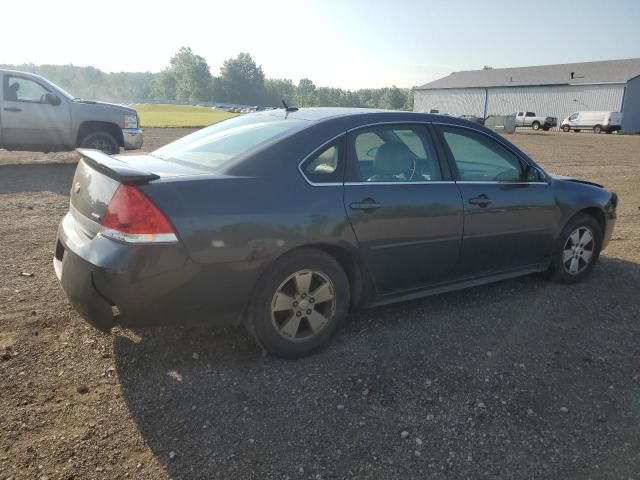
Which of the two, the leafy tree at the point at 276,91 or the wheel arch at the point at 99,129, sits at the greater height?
the leafy tree at the point at 276,91

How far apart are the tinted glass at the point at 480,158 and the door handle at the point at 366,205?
0.93 m

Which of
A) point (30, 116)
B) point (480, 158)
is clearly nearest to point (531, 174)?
point (480, 158)

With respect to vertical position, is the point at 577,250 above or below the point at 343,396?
above

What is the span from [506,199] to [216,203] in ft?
8.21

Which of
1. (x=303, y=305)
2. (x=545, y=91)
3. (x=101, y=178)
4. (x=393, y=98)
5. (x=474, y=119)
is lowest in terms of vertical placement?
(x=303, y=305)

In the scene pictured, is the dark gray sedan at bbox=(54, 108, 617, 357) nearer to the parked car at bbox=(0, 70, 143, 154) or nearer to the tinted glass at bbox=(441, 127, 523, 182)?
the tinted glass at bbox=(441, 127, 523, 182)

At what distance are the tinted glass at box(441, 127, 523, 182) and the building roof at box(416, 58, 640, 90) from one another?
5534 cm

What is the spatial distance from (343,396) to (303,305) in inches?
25.1

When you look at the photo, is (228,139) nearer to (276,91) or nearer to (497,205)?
(497,205)

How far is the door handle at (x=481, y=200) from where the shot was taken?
13.1ft

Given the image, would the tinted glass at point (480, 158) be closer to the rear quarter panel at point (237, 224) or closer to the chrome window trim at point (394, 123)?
the chrome window trim at point (394, 123)

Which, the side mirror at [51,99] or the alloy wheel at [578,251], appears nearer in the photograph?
the alloy wheel at [578,251]

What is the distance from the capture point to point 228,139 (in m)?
3.71

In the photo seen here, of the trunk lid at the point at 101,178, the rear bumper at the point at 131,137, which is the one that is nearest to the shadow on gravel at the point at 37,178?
the rear bumper at the point at 131,137
